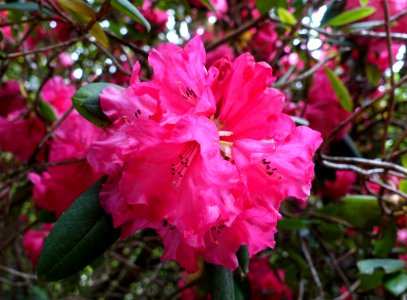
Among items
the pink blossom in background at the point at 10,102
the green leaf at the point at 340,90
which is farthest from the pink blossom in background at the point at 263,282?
the pink blossom in background at the point at 10,102

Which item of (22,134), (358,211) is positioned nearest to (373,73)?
(358,211)

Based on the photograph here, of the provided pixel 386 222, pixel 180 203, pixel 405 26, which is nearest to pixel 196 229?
pixel 180 203

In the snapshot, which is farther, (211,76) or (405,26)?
(405,26)

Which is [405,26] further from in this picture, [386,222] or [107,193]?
[107,193]

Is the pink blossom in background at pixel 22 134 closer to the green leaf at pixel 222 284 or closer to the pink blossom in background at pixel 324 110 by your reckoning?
the green leaf at pixel 222 284

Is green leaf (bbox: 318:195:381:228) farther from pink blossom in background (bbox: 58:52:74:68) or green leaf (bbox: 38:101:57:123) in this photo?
pink blossom in background (bbox: 58:52:74:68)
